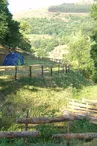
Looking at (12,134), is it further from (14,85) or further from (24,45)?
(24,45)

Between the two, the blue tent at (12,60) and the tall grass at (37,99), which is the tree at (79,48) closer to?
the blue tent at (12,60)

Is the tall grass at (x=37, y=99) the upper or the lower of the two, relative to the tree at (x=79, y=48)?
upper

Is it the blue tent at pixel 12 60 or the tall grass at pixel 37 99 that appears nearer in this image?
the tall grass at pixel 37 99

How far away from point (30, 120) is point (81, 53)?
2606 inches

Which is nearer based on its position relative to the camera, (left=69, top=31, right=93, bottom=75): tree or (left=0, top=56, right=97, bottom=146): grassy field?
(left=0, top=56, right=97, bottom=146): grassy field

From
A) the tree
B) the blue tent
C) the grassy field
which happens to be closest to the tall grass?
the grassy field

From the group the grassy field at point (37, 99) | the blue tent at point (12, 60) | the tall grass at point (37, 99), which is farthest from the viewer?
the blue tent at point (12, 60)

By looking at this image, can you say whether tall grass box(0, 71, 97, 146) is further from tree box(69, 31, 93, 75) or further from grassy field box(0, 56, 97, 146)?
tree box(69, 31, 93, 75)

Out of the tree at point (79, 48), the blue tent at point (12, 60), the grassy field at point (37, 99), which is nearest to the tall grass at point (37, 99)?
the grassy field at point (37, 99)

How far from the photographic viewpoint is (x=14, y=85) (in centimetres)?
2795

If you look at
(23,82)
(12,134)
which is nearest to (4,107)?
(23,82)

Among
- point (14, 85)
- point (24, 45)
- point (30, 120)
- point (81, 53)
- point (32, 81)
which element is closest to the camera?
point (30, 120)

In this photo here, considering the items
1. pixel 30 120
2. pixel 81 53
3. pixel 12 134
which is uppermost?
pixel 12 134

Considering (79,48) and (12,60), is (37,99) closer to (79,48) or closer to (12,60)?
(12,60)
